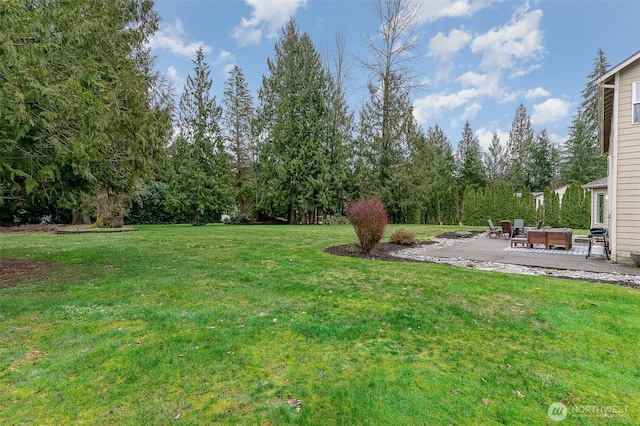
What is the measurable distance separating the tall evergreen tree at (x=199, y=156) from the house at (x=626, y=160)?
66.7ft

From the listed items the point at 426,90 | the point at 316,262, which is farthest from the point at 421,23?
the point at 316,262

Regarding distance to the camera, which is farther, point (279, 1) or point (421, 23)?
point (421, 23)

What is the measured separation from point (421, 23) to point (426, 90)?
444cm

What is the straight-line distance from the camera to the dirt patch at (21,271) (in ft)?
18.7

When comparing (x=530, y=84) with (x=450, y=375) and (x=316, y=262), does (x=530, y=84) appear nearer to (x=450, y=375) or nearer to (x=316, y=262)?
(x=316, y=262)

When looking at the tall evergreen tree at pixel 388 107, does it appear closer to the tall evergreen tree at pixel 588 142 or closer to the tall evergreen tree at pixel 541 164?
the tall evergreen tree at pixel 588 142

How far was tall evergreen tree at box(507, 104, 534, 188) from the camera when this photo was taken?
111 feet

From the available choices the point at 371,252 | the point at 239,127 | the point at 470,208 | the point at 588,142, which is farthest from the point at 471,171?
the point at 371,252

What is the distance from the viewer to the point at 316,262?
7465 millimetres

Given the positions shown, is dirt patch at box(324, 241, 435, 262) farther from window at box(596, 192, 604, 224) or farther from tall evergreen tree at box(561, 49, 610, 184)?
tall evergreen tree at box(561, 49, 610, 184)

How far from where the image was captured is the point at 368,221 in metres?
8.80

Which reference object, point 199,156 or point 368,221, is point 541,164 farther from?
point 368,221

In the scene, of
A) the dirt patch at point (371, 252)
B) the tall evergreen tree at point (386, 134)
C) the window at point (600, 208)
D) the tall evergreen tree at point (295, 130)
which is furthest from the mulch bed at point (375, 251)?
the tall evergreen tree at point (386, 134)

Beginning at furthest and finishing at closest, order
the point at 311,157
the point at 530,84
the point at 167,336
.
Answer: the point at 311,157
the point at 530,84
the point at 167,336
